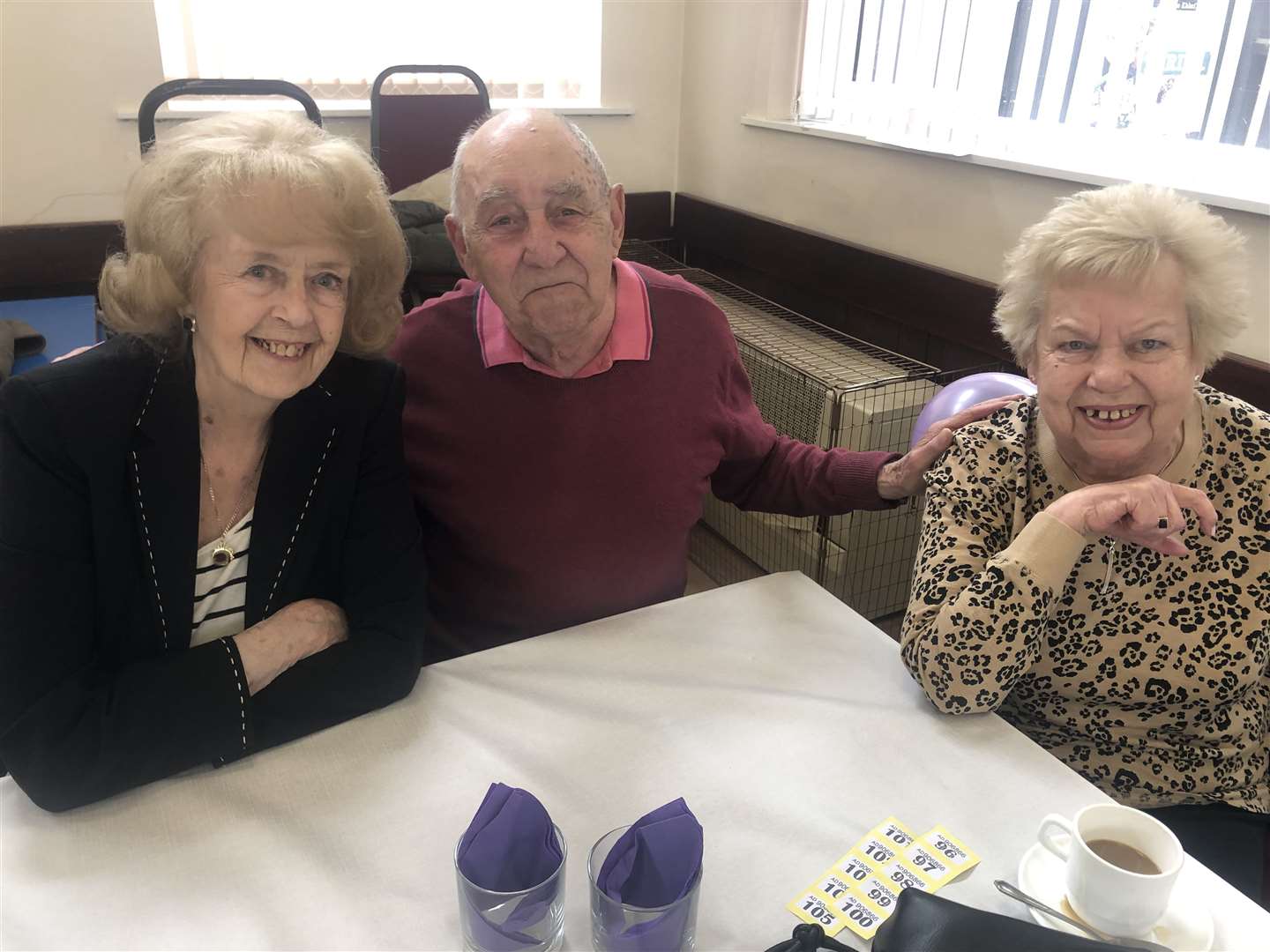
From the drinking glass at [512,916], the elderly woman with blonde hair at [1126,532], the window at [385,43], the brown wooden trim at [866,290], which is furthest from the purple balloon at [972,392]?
the window at [385,43]

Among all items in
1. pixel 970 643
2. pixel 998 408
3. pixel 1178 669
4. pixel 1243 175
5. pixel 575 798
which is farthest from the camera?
pixel 1243 175

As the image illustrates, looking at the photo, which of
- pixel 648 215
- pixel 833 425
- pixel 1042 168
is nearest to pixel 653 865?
pixel 833 425

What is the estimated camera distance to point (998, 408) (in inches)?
55.7

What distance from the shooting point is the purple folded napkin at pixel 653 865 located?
763mm

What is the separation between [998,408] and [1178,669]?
43 centimetres

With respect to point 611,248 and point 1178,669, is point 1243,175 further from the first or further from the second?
point 611,248

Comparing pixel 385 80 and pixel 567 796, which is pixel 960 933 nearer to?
pixel 567 796

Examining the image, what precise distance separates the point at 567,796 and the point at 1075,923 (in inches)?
18.5

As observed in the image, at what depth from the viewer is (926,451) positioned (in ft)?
4.66

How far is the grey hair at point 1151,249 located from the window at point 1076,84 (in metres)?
0.74

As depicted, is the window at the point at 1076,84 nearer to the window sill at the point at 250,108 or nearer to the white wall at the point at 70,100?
the window sill at the point at 250,108

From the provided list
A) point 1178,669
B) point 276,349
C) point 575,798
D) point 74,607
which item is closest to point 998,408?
point 1178,669

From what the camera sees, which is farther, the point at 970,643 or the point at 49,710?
the point at 970,643

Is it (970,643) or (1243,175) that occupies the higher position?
(1243,175)
